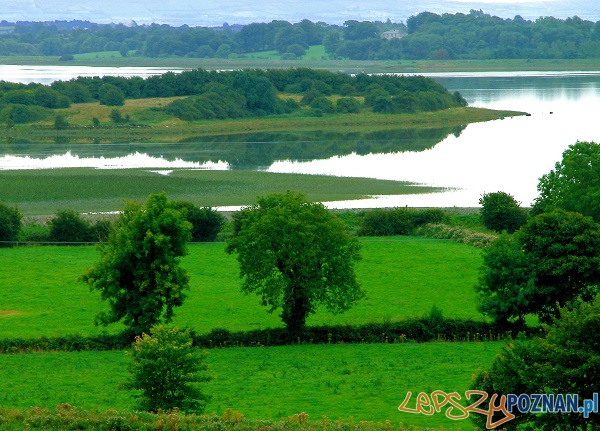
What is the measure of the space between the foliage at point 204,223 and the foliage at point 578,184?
12.7 metres

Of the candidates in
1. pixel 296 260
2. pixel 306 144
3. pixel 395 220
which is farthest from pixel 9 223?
pixel 306 144

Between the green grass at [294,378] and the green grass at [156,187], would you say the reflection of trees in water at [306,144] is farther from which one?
the green grass at [294,378]

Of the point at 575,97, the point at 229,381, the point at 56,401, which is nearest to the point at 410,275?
the point at 229,381

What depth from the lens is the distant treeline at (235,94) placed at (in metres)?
84.9

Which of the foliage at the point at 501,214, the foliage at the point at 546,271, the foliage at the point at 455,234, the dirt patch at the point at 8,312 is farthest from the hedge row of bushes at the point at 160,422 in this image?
the foliage at the point at 501,214

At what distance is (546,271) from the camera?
23859mm

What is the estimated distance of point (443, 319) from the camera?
24.4 meters

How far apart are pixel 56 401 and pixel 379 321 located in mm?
9487

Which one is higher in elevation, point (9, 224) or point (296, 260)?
point (296, 260)

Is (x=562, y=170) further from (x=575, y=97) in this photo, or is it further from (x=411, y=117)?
(x=575, y=97)

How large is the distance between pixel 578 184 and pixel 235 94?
6117 centimetres

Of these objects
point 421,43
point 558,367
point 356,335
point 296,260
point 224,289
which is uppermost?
point 421,43

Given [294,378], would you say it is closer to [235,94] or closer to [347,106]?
[347,106]

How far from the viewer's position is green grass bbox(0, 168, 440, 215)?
1783 inches
